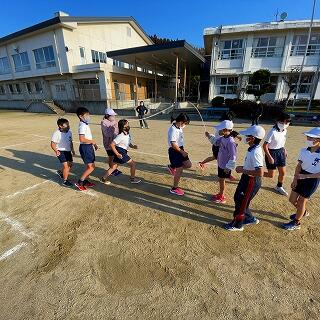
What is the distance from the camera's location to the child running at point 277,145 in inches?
161

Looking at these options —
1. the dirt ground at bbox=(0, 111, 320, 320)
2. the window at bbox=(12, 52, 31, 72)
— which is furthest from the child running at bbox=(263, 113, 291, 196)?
the window at bbox=(12, 52, 31, 72)

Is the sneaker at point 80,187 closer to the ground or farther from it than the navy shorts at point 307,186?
closer to the ground

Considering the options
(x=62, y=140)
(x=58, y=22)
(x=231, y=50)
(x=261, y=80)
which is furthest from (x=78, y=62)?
(x=62, y=140)

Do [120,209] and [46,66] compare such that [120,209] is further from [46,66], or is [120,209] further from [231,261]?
[46,66]

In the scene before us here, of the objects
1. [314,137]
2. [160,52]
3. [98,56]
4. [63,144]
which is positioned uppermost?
[98,56]

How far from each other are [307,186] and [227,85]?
21.7 m

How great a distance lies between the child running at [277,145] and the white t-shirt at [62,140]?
423 cm

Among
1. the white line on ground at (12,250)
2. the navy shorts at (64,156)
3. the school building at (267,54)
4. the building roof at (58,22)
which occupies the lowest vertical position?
the white line on ground at (12,250)

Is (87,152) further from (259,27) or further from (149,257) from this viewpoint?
(259,27)

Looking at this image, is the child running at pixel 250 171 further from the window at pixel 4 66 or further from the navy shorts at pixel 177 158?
the window at pixel 4 66

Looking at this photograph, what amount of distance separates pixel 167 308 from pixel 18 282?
1.80 m

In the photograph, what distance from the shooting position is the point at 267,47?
20.3 meters

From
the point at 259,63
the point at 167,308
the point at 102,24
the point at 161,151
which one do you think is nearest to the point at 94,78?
the point at 102,24

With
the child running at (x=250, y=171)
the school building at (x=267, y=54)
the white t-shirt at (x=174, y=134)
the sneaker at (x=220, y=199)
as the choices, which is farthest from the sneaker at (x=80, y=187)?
the school building at (x=267, y=54)
